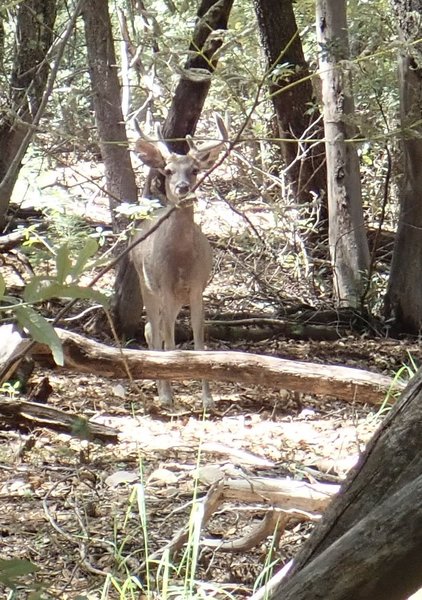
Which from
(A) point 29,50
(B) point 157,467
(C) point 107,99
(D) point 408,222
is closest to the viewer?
(B) point 157,467

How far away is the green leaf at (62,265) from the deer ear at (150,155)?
6.71 m

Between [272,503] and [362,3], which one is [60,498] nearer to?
[272,503]

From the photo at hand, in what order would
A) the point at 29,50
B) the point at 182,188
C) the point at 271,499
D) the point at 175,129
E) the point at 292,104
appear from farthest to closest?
the point at 292,104, the point at 175,129, the point at 182,188, the point at 29,50, the point at 271,499

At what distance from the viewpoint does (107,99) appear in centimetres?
880

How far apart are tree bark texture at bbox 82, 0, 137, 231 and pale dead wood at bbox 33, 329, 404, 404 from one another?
2829 millimetres

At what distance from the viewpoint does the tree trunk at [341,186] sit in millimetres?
9344

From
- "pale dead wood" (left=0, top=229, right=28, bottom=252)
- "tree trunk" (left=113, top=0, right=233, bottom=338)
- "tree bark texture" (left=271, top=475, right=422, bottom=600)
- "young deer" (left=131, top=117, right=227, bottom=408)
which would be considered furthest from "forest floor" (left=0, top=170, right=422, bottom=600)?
"pale dead wood" (left=0, top=229, right=28, bottom=252)

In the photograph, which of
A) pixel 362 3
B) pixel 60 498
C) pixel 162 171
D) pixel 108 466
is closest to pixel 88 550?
pixel 60 498

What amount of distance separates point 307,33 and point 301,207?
11.1 ft

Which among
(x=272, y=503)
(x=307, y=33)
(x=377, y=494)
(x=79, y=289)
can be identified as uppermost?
(x=307, y=33)

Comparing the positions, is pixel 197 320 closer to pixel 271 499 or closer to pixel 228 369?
pixel 228 369

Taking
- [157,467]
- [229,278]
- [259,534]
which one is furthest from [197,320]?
[259,534]

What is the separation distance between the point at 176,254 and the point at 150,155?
2.90 ft

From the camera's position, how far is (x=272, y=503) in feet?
13.3
